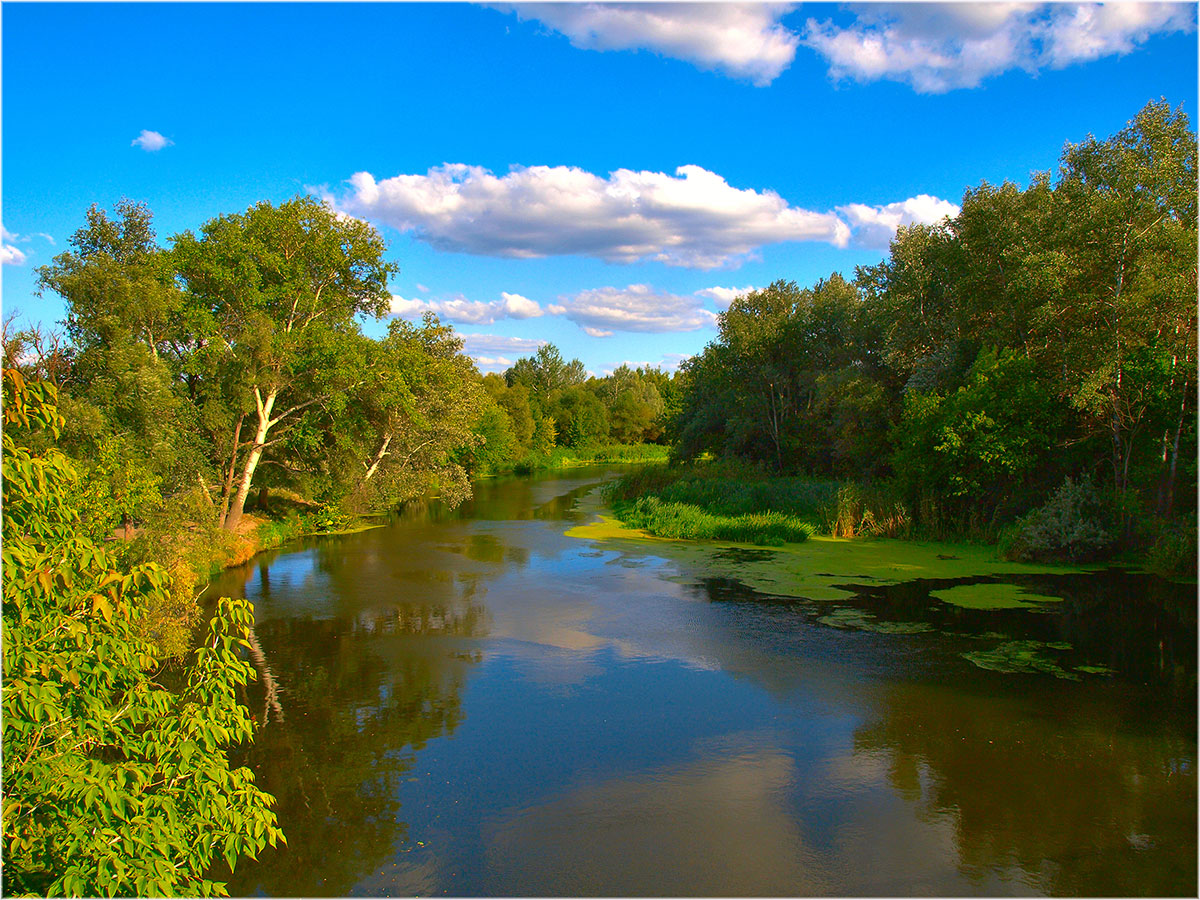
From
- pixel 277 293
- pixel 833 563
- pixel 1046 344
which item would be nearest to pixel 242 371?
pixel 277 293

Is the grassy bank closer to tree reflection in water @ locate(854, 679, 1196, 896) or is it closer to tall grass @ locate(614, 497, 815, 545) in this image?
tall grass @ locate(614, 497, 815, 545)

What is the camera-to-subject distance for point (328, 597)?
1491 centimetres

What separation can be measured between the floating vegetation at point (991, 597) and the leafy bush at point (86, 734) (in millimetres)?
12340

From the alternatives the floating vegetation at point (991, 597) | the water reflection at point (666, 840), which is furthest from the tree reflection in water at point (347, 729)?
the floating vegetation at point (991, 597)

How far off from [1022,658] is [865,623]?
7.93 feet

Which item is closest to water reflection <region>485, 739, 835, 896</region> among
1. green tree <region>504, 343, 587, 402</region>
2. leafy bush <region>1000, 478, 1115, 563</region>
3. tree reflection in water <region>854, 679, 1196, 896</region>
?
tree reflection in water <region>854, 679, 1196, 896</region>

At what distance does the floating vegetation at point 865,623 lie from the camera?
11.9 metres

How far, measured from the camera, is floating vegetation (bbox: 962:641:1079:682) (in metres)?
10.0

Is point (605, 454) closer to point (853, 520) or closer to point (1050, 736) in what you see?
point (853, 520)

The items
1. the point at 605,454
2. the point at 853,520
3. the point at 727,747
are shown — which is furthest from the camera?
the point at 605,454

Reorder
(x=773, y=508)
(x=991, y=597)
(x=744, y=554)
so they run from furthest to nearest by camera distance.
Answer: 1. (x=773, y=508)
2. (x=744, y=554)
3. (x=991, y=597)

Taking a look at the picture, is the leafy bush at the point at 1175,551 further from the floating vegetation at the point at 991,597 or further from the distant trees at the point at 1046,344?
the floating vegetation at the point at 991,597

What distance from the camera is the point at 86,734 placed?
3.76 metres

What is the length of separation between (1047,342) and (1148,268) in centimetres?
367
